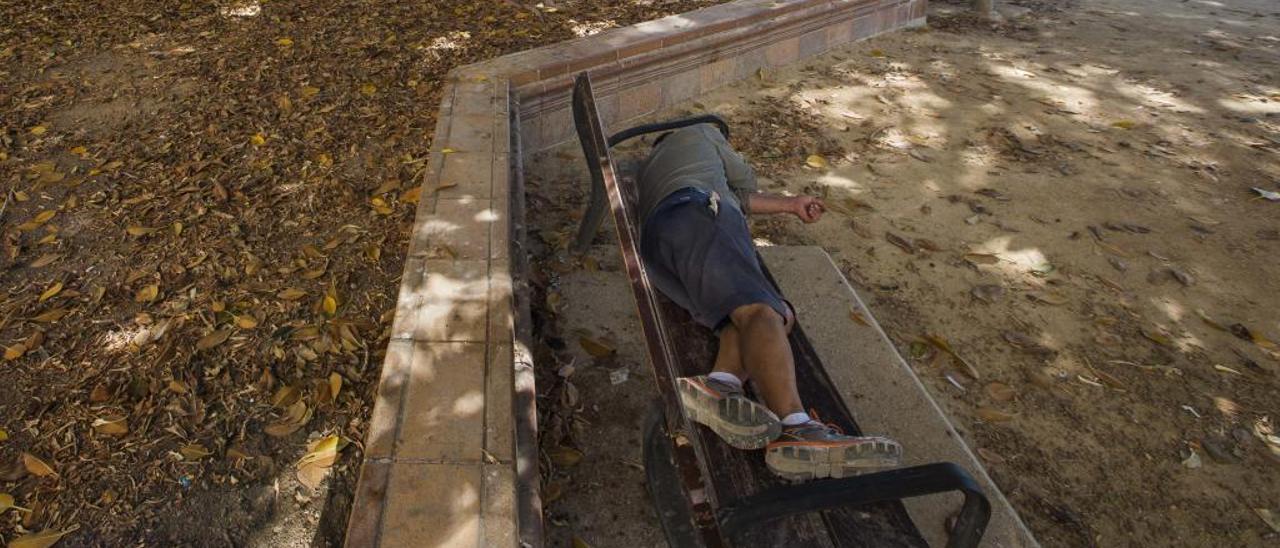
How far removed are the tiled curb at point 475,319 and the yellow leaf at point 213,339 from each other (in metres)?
0.66

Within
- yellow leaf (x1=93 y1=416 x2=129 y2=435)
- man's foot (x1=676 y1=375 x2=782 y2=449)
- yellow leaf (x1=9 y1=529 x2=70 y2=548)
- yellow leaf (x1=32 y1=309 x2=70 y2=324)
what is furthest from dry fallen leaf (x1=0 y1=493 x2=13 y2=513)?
man's foot (x1=676 y1=375 x2=782 y2=449)

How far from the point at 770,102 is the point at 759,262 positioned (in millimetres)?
3239

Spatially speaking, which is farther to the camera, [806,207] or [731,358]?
[806,207]

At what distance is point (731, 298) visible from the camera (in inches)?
104

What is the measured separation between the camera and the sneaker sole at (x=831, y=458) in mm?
2158

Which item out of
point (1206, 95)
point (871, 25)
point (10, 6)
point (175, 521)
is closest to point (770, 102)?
point (871, 25)

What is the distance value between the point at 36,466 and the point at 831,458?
227 centimetres

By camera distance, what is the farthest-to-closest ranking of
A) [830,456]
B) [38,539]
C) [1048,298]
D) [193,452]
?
[1048,298], [193,452], [830,456], [38,539]

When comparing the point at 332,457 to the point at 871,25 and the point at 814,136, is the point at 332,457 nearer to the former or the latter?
the point at 814,136

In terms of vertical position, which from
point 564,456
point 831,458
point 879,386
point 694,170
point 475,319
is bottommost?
point 879,386

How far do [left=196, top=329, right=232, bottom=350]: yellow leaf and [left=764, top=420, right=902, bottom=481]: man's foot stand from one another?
192 centimetres

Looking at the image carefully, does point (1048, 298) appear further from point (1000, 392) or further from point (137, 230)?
point (137, 230)

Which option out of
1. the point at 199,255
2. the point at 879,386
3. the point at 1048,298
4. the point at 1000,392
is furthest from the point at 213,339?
the point at 1048,298

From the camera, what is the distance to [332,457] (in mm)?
2314
